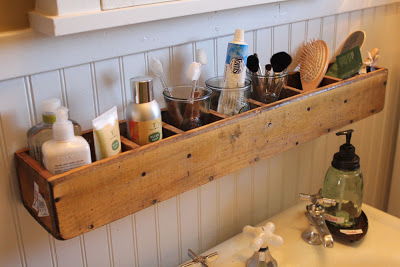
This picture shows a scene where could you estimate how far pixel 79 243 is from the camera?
35.3 inches

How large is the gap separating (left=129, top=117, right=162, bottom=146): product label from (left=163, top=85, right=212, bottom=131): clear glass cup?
86mm

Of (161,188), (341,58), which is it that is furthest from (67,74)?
(341,58)

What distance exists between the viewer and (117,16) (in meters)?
0.75

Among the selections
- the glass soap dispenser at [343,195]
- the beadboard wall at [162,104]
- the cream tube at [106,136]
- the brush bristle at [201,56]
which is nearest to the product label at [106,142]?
the cream tube at [106,136]

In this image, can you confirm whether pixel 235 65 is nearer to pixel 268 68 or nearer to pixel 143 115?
pixel 268 68

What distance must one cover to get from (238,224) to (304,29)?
52cm

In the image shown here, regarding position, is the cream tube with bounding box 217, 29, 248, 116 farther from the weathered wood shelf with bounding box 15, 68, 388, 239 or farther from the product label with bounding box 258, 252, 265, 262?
the product label with bounding box 258, 252, 265, 262

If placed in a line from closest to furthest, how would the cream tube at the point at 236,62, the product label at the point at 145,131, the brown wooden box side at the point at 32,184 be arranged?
the brown wooden box side at the point at 32,184
the product label at the point at 145,131
the cream tube at the point at 236,62

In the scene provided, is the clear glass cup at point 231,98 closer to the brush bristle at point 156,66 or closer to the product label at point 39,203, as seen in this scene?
the brush bristle at point 156,66

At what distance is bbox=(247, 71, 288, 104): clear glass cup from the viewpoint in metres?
1.00

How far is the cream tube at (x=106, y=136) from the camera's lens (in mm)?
736

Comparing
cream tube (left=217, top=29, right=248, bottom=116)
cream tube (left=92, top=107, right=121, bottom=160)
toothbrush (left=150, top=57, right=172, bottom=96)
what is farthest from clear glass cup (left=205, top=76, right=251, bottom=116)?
cream tube (left=92, top=107, right=121, bottom=160)

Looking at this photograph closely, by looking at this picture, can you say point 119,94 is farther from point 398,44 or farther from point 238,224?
point 398,44

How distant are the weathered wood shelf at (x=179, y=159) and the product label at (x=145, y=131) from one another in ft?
0.07
